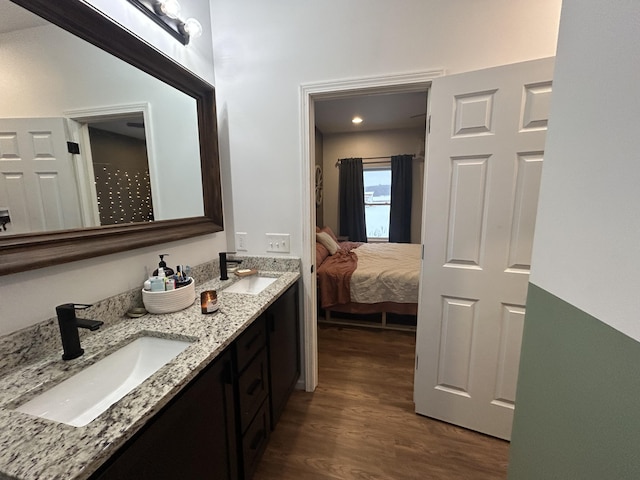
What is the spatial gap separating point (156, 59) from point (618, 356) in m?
1.92

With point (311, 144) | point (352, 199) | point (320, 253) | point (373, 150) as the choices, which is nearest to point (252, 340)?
point (311, 144)

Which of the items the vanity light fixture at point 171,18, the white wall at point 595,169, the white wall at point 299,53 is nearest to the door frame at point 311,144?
the white wall at point 299,53

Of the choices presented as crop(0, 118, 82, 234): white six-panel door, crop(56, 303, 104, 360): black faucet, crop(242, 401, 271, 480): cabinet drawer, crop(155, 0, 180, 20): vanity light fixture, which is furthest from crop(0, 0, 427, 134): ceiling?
crop(242, 401, 271, 480): cabinet drawer

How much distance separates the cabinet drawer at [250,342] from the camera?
1.11 meters

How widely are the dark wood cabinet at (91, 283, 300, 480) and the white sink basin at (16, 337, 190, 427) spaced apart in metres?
0.23

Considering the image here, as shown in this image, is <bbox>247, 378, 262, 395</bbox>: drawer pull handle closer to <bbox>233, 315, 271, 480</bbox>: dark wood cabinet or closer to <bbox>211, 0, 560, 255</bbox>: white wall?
<bbox>233, 315, 271, 480</bbox>: dark wood cabinet

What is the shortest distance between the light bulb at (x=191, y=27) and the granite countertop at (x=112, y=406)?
1.46 meters

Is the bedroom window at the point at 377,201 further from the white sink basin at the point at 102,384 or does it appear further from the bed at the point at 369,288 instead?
the white sink basin at the point at 102,384

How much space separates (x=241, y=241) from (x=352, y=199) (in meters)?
3.43

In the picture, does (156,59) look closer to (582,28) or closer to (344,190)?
(582,28)

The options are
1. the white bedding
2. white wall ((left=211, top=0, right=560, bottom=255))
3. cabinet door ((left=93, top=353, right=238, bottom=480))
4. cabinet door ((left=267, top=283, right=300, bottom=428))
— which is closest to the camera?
cabinet door ((left=93, top=353, right=238, bottom=480))

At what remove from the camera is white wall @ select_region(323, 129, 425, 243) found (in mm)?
4770

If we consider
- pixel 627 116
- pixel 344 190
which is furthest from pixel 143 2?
pixel 344 190

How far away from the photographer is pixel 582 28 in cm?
64
